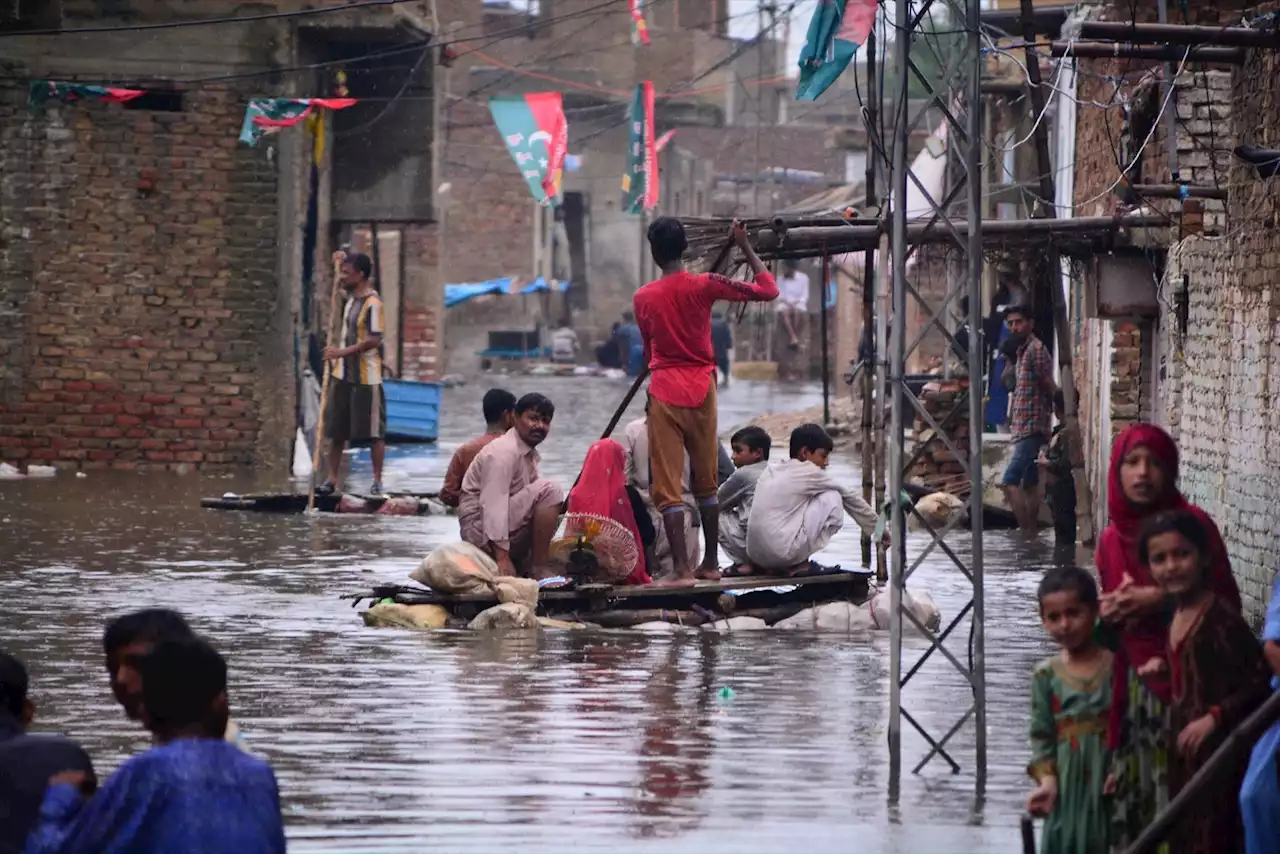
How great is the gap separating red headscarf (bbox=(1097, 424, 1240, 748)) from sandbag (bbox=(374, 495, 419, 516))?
1039 cm

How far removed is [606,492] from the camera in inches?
419

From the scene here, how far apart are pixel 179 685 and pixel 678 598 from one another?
6.60 metres

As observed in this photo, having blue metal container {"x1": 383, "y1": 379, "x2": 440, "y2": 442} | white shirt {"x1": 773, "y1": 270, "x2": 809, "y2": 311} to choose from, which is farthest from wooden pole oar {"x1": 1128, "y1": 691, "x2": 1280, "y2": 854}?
white shirt {"x1": 773, "y1": 270, "x2": 809, "y2": 311}

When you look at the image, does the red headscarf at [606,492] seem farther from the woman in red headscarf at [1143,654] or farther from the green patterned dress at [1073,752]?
the green patterned dress at [1073,752]

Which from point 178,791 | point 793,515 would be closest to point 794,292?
point 793,515

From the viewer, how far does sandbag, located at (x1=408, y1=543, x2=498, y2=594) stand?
10.4 metres

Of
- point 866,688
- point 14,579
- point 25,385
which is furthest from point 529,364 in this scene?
point 866,688

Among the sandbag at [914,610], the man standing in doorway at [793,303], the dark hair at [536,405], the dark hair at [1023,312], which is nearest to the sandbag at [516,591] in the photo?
the dark hair at [536,405]

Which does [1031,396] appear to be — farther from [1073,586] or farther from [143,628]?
[143,628]

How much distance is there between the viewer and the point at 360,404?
652 inches

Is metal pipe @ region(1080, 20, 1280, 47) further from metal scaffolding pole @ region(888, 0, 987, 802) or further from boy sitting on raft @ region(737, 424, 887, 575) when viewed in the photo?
boy sitting on raft @ region(737, 424, 887, 575)

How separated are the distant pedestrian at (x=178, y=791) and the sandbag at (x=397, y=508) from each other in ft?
37.6

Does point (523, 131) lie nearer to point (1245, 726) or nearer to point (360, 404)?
point (360, 404)

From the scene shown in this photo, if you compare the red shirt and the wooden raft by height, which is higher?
the red shirt
